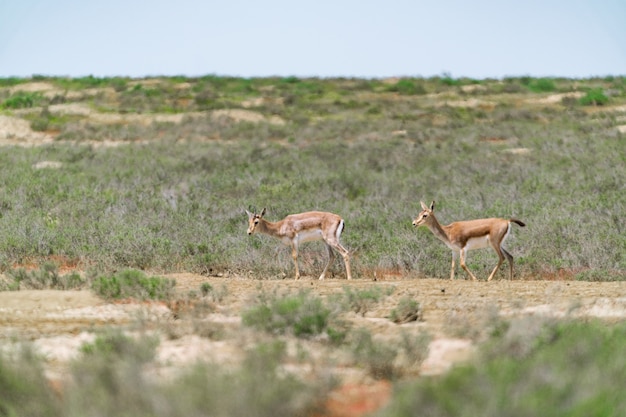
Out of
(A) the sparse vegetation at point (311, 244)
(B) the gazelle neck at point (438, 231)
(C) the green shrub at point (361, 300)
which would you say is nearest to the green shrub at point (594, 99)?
(A) the sparse vegetation at point (311, 244)

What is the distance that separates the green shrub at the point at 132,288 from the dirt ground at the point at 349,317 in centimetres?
15

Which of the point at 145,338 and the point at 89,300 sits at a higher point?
the point at 145,338

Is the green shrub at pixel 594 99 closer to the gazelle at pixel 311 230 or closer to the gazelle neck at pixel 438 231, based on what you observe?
the gazelle neck at pixel 438 231

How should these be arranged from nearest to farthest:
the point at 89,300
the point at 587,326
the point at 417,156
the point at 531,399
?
1. the point at 531,399
2. the point at 587,326
3. the point at 89,300
4. the point at 417,156

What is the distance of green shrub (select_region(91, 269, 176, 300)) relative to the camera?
13.2m

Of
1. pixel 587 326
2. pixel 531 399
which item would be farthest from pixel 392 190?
pixel 531 399

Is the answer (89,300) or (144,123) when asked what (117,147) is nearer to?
(144,123)

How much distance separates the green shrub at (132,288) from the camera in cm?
1318

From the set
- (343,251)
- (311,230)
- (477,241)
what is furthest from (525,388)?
(311,230)

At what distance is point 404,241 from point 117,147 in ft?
75.4

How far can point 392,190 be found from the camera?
90.9 feet

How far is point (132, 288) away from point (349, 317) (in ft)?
10.2

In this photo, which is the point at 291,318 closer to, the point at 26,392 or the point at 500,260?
the point at 26,392

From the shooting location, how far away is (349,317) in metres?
12.1
